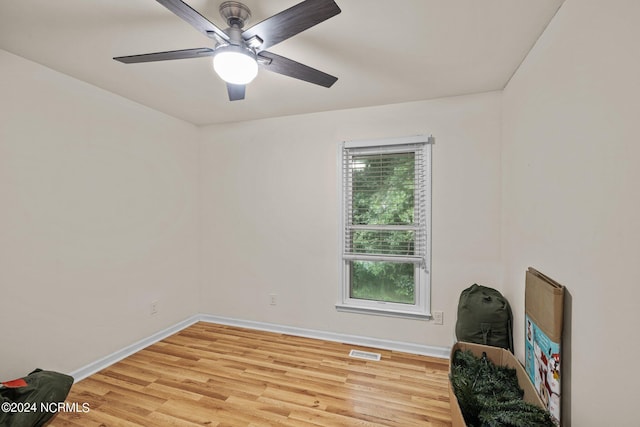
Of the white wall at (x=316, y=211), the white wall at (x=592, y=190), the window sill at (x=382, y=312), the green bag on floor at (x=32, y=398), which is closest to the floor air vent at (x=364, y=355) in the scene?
the white wall at (x=316, y=211)

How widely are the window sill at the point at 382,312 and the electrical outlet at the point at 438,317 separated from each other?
5 centimetres

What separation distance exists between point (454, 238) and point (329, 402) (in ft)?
5.69

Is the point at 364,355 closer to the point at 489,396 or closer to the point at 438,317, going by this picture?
the point at 438,317

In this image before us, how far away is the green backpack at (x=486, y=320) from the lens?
91.0 inches

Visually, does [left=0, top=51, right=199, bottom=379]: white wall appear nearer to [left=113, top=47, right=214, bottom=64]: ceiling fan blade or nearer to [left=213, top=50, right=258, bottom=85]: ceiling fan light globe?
[left=113, top=47, right=214, bottom=64]: ceiling fan blade

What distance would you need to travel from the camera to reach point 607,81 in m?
1.14

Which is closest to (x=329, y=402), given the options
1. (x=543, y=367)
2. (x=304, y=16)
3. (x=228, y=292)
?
(x=543, y=367)

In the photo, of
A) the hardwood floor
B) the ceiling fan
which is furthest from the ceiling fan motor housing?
the hardwood floor

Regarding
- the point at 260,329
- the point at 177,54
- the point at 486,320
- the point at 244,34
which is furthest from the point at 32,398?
the point at 486,320

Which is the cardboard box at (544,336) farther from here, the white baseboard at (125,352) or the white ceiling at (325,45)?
the white baseboard at (125,352)

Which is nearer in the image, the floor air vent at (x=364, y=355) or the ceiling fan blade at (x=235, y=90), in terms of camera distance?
the ceiling fan blade at (x=235, y=90)

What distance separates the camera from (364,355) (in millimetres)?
2830

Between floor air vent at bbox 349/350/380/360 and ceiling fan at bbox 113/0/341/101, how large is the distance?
243 cm

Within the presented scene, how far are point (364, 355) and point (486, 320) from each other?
1124 millimetres
